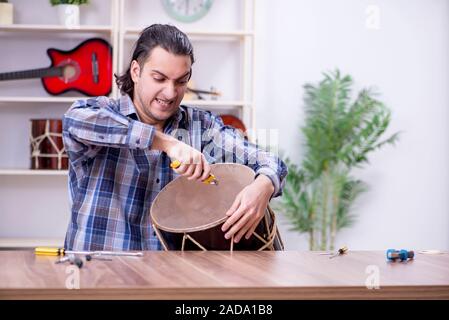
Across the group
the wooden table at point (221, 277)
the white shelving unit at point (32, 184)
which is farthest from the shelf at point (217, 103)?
the wooden table at point (221, 277)

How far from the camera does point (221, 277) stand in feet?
5.07

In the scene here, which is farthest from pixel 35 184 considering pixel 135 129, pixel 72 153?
pixel 135 129

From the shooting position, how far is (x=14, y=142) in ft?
16.2

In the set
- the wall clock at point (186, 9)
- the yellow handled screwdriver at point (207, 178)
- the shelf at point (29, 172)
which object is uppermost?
the wall clock at point (186, 9)

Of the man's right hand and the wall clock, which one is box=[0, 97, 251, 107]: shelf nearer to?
the wall clock

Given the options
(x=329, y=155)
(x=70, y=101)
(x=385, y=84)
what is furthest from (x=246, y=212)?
(x=385, y=84)

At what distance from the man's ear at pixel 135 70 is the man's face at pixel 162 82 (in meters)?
0.04

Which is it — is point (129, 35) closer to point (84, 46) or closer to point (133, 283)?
point (84, 46)

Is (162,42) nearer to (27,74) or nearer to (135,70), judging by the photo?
(135,70)

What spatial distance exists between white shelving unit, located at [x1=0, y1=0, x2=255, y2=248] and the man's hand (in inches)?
102

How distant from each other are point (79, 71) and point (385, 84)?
6.98ft

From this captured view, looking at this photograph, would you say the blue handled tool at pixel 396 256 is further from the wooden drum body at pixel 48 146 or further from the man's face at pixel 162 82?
the wooden drum body at pixel 48 146

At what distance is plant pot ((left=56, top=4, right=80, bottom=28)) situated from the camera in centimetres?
471

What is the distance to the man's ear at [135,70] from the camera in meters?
2.59
